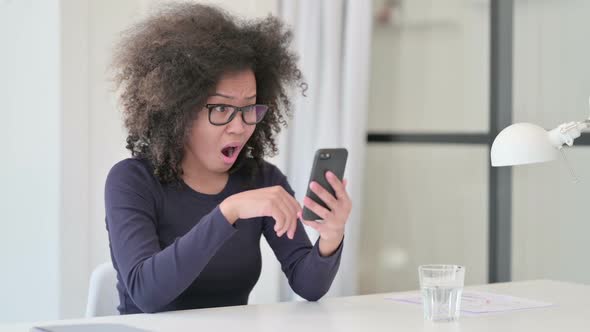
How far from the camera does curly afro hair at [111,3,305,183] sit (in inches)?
83.8

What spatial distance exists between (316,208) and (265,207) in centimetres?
12

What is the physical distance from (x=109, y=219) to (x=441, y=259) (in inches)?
78.1

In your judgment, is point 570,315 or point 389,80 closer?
point 570,315

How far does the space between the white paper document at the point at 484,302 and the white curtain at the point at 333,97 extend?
1642 millimetres

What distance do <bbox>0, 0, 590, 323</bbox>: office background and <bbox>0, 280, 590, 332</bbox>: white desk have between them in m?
1.29

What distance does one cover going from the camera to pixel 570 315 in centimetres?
183

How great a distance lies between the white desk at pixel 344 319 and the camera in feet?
5.41

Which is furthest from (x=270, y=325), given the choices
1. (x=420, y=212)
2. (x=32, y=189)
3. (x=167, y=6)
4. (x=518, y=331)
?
(x=420, y=212)

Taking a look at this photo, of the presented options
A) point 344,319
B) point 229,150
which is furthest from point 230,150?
point 344,319

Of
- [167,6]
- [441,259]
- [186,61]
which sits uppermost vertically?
[167,6]

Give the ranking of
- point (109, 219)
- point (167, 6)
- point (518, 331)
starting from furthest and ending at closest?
point (167, 6), point (109, 219), point (518, 331)

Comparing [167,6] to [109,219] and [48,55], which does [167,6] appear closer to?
[109,219]

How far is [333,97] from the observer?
381cm

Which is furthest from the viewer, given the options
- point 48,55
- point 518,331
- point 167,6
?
point 48,55
